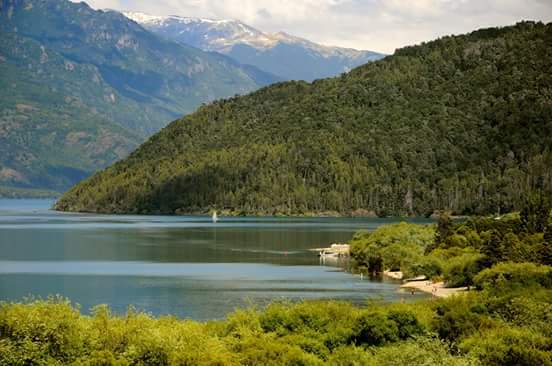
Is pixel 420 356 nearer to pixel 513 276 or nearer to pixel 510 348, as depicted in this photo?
pixel 510 348

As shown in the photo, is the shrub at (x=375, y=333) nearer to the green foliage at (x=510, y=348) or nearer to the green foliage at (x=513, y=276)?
the green foliage at (x=510, y=348)

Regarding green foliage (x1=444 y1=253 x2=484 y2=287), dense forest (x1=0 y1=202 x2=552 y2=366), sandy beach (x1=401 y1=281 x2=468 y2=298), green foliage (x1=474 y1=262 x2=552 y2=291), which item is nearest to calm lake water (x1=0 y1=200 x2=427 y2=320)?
sandy beach (x1=401 y1=281 x2=468 y2=298)

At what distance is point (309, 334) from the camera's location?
57562mm

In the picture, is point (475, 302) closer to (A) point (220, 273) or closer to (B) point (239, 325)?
(B) point (239, 325)

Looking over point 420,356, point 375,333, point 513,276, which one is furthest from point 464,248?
point 420,356

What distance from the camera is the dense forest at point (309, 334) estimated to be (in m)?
48.4

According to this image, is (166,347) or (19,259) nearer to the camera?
(166,347)

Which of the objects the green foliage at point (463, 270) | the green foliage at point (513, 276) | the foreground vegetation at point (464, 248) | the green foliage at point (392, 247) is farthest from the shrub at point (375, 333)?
the green foliage at point (392, 247)

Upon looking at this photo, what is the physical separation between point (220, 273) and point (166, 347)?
77.6 m

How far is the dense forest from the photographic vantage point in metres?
48.4

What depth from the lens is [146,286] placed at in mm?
109250

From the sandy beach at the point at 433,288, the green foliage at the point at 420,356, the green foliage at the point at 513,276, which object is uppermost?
the green foliage at the point at 513,276

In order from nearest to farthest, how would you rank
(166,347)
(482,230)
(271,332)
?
1. (166,347)
2. (271,332)
3. (482,230)

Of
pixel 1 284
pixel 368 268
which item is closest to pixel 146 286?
pixel 1 284
